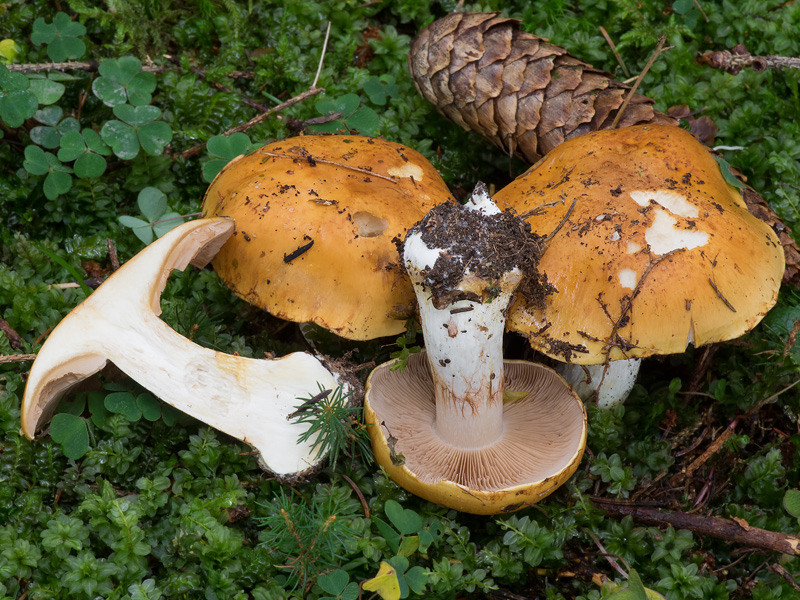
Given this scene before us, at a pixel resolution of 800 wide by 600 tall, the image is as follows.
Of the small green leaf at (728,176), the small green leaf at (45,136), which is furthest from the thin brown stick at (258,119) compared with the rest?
the small green leaf at (728,176)

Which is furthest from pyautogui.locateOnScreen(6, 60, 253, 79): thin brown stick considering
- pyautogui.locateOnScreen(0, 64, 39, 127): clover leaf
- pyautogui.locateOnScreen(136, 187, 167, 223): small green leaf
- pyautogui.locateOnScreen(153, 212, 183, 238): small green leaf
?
pyautogui.locateOnScreen(153, 212, 183, 238): small green leaf

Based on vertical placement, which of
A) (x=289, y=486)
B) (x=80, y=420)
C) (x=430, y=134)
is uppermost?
(x=430, y=134)

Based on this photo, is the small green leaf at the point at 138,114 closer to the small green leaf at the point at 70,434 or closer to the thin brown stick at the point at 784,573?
the small green leaf at the point at 70,434

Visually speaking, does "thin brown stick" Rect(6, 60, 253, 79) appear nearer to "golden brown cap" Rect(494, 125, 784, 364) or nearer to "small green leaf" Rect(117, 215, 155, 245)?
"small green leaf" Rect(117, 215, 155, 245)

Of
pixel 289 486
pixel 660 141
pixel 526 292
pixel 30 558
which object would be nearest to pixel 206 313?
pixel 289 486

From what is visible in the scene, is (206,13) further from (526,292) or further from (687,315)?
(687,315)
